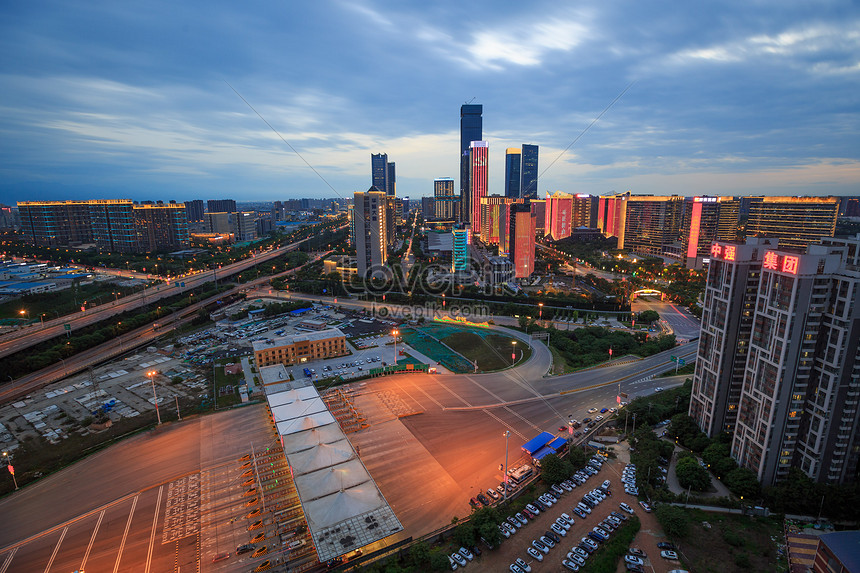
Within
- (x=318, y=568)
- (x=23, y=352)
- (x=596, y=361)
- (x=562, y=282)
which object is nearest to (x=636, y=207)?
(x=562, y=282)

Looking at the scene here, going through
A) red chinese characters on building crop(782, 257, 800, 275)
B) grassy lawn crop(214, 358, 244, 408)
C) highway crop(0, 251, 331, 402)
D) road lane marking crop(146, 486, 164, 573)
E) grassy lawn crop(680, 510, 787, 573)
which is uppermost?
red chinese characters on building crop(782, 257, 800, 275)

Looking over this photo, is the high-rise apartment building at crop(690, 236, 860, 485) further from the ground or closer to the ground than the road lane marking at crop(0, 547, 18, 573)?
further from the ground

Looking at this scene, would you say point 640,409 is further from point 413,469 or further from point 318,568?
point 318,568

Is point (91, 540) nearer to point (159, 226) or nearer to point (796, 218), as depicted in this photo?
point (159, 226)

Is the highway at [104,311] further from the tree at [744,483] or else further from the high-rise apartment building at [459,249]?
the tree at [744,483]

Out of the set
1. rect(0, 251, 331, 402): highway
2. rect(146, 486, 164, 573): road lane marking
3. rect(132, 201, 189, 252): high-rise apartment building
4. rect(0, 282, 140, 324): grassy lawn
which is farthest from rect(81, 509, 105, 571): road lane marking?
rect(132, 201, 189, 252): high-rise apartment building

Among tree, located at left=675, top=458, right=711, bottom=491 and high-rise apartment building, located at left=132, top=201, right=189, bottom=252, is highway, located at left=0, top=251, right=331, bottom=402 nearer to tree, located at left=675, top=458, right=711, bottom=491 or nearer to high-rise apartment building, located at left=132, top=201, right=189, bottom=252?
tree, located at left=675, top=458, right=711, bottom=491
